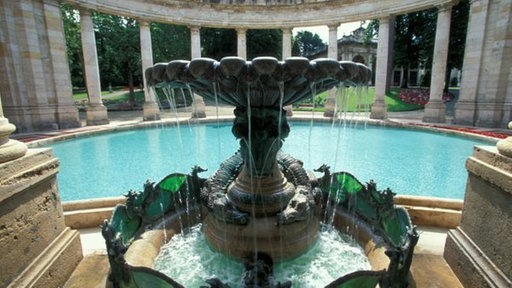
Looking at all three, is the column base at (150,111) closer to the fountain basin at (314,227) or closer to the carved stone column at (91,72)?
the carved stone column at (91,72)

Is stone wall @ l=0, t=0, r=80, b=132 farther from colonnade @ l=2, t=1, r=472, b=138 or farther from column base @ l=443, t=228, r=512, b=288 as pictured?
column base @ l=443, t=228, r=512, b=288

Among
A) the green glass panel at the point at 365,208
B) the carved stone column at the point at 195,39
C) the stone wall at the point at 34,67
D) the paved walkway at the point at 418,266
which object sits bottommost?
the paved walkway at the point at 418,266

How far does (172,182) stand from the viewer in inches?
187

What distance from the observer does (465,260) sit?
10.5 feet

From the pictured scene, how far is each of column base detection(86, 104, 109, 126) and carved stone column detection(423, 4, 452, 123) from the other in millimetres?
20020

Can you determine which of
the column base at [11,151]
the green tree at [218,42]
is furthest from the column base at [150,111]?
the column base at [11,151]

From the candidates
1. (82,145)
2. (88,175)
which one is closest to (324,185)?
(88,175)

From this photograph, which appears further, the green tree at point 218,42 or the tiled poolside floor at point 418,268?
the green tree at point 218,42

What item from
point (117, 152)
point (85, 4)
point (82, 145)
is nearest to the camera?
point (117, 152)

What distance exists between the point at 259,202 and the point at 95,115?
17116mm

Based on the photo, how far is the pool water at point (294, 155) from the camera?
7918mm

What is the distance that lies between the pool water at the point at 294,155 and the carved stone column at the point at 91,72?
2.91 metres

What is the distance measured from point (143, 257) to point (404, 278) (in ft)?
9.78

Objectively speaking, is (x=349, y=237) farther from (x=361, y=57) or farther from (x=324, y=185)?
(x=361, y=57)
